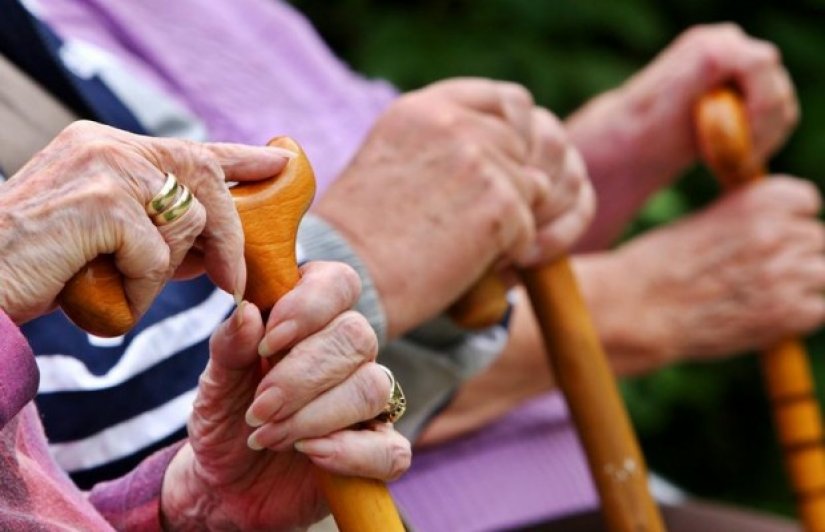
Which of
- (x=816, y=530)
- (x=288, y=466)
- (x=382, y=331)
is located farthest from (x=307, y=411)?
(x=816, y=530)

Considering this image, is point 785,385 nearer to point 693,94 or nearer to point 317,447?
point 693,94

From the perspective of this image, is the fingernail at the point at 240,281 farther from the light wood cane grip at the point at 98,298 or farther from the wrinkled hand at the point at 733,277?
the wrinkled hand at the point at 733,277

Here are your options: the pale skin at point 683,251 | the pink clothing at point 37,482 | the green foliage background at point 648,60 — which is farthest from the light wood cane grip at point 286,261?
the green foliage background at point 648,60

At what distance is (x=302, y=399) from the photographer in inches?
27.1

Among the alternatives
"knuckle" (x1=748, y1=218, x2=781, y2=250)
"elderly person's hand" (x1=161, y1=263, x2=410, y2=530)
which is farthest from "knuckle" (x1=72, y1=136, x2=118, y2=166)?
"knuckle" (x1=748, y1=218, x2=781, y2=250)

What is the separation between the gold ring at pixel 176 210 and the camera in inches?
25.0

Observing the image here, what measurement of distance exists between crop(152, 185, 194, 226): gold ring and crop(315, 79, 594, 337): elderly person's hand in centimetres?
Answer: 42

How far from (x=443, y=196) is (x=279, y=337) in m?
0.43

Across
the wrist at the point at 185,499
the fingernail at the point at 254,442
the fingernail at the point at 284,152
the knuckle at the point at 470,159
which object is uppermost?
the fingernail at the point at 284,152

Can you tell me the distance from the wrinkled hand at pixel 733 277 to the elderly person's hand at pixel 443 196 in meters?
0.41

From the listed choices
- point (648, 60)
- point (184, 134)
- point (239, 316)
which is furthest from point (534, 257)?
point (648, 60)

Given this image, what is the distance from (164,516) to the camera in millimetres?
786

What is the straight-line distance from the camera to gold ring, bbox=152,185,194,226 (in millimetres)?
636

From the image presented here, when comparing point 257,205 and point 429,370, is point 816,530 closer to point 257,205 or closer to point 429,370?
point 429,370
